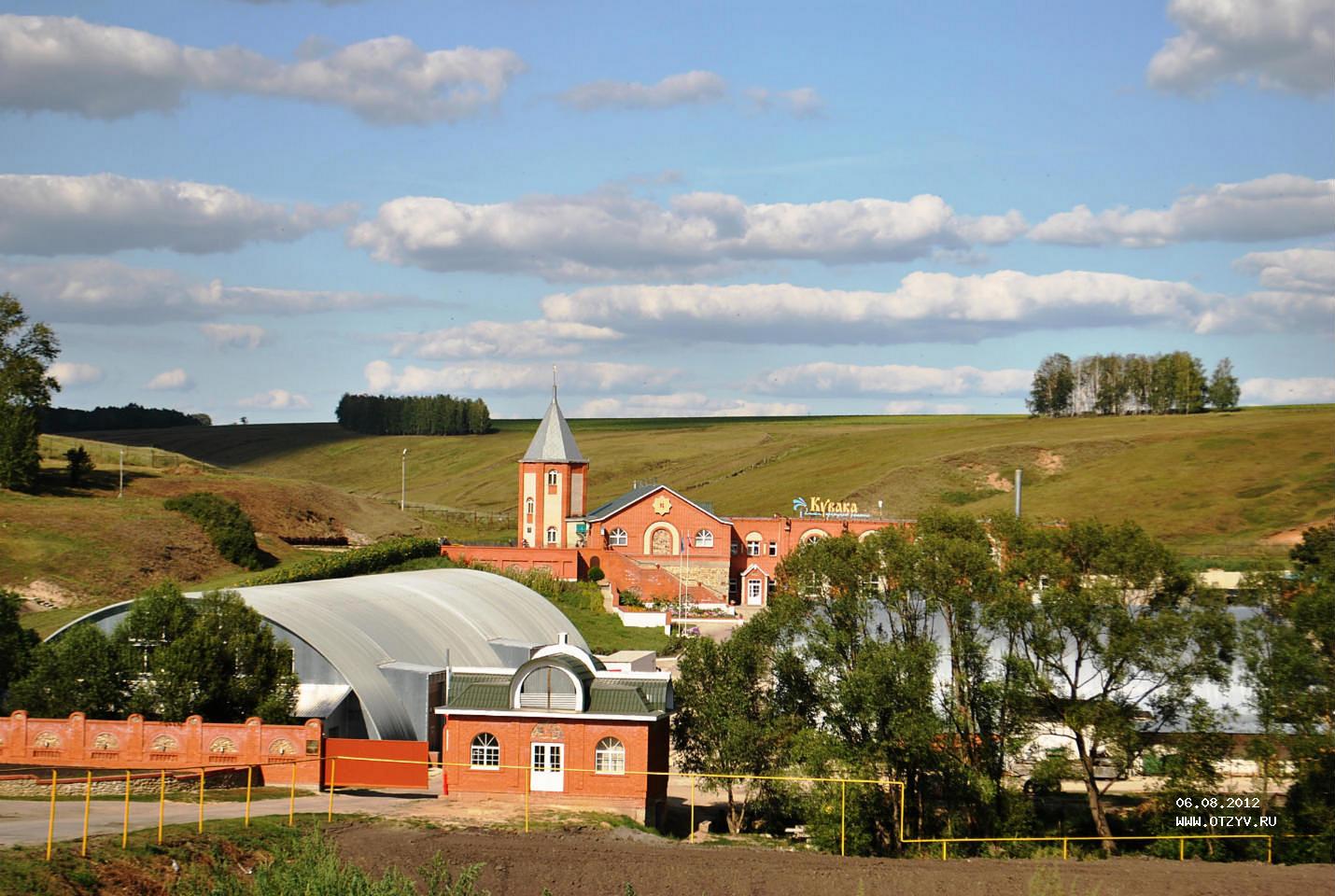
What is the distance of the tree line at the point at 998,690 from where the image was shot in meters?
37.1

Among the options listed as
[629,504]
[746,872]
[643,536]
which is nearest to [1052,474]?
[643,536]

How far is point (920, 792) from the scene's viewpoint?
39.3 metres

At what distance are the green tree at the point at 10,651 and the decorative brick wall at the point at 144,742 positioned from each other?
4798 mm

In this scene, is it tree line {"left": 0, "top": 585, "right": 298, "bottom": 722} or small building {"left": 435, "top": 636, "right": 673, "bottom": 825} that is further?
tree line {"left": 0, "top": 585, "right": 298, "bottom": 722}

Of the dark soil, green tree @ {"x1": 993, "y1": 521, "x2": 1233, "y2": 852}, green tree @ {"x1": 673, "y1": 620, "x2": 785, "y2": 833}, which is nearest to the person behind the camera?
the dark soil

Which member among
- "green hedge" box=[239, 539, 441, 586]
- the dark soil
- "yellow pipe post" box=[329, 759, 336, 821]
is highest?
"green hedge" box=[239, 539, 441, 586]

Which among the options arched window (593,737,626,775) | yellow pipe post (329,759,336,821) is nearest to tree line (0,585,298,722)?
yellow pipe post (329,759,336,821)

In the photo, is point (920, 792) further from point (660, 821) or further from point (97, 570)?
point (97, 570)

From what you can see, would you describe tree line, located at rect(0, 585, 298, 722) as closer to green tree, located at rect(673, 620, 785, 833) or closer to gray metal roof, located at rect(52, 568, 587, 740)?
gray metal roof, located at rect(52, 568, 587, 740)

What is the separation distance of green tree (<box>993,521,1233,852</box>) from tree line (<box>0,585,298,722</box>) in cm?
2206

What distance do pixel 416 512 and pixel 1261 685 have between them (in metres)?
104

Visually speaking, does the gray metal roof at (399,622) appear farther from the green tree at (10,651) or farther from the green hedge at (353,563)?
the green hedge at (353,563)

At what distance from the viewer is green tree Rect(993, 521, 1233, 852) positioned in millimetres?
37875

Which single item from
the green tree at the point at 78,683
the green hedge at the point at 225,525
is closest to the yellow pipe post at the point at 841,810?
the green tree at the point at 78,683
